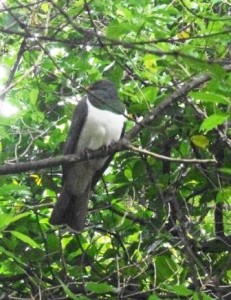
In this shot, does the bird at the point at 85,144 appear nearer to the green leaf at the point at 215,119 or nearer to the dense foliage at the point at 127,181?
the dense foliage at the point at 127,181

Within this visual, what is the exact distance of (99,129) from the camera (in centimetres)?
497

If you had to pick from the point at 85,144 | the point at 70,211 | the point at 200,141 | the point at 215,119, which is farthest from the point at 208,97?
the point at 85,144

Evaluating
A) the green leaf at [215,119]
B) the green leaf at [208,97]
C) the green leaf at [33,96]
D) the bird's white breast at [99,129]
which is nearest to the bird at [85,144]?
the bird's white breast at [99,129]

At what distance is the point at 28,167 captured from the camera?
342cm

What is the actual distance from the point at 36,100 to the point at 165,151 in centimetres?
83

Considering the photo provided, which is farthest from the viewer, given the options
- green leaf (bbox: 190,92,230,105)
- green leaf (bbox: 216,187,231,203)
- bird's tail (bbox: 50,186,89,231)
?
bird's tail (bbox: 50,186,89,231)

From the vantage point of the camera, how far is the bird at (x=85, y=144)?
→ 4.67 metres

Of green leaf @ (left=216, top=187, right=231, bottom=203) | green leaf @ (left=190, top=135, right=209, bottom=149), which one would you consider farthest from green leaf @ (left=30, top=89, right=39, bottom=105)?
green leaf @ (left=216, top=187, right=231, bottom=203)

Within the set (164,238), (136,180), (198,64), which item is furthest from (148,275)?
(198,64)

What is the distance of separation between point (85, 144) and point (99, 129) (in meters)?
0.17

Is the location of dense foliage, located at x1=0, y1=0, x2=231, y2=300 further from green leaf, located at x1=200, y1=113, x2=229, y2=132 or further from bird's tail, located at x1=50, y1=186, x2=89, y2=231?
green leaf, located at x1=200, y1=113, x2=229, y2=132

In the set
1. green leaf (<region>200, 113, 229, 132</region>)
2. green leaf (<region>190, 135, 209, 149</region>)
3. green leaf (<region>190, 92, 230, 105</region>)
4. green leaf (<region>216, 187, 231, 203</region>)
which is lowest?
green leaf (<region>216, 187, 231, 203</region>)

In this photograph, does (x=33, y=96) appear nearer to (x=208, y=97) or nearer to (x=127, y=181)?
(x=127, y=181)

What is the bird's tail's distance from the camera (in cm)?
463
